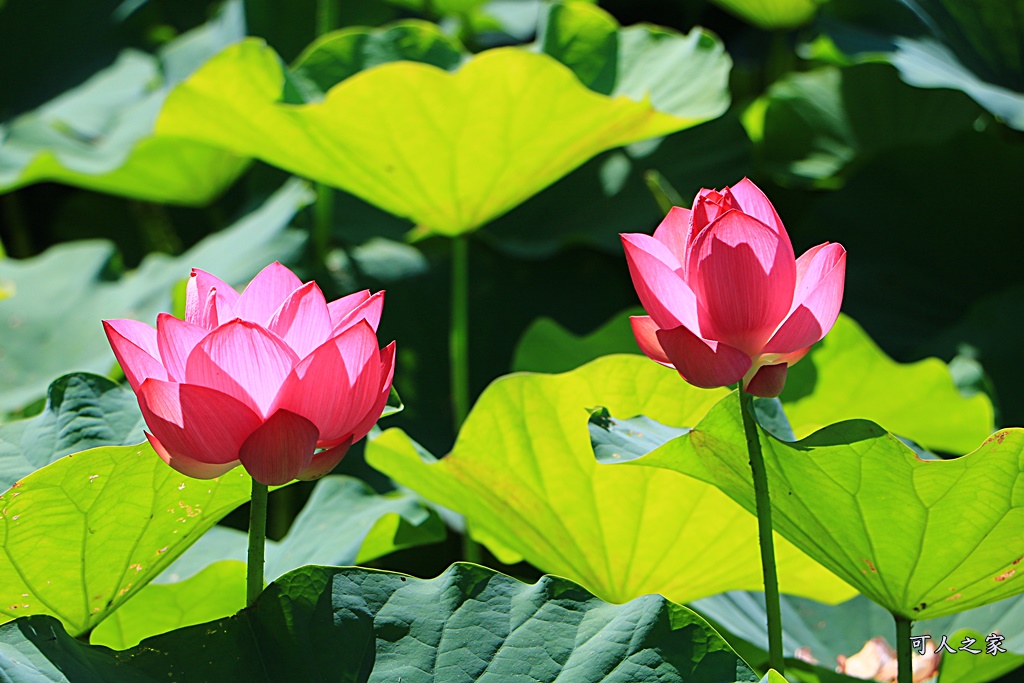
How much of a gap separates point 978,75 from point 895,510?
1050 millimetres

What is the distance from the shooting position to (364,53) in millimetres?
1377

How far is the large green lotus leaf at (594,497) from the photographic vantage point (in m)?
0.81

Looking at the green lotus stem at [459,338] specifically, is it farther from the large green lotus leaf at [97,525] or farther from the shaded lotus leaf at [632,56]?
the large green lotus leaf at [97,525]

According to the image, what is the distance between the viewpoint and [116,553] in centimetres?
60

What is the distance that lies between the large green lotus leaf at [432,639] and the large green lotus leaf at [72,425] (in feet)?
0.65

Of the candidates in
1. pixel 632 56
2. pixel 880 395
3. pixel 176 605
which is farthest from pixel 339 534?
pixel 632 56

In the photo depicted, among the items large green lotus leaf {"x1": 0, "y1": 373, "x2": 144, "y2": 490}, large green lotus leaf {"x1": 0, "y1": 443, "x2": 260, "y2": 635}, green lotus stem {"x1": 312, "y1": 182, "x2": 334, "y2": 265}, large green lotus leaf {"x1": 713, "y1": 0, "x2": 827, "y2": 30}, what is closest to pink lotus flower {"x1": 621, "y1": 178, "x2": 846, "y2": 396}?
large green lotus leaf {"x1": 0, "y1": 443, "x2": 260, "y2": 635}

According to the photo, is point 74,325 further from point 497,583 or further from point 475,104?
point 497,583

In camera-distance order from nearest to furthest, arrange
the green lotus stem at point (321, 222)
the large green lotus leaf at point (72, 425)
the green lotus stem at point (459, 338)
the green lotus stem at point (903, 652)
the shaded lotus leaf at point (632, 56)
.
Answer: the green lotus stem at point (903, 652)
the large green lotus leaf at point (72, 425)
the green lotus stem at point (459, 338)
the shaded lotus leaf at point (632, 56)
the green lotus stem at point (321, 222)

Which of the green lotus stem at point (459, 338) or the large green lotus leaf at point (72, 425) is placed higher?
the large green lotus leaf at point (72, 425)

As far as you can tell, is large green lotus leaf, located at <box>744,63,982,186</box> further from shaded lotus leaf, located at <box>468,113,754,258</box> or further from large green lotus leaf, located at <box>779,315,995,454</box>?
large green lotus leaf, located at <box>779,315,995,454</box>

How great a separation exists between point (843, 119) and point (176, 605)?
1.26 m

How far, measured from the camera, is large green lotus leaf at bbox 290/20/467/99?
136cm

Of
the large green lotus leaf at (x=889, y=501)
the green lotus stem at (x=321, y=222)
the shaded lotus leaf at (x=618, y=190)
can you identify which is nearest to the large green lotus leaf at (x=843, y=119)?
the shaded lotus leaf at (x=618, y=190)
